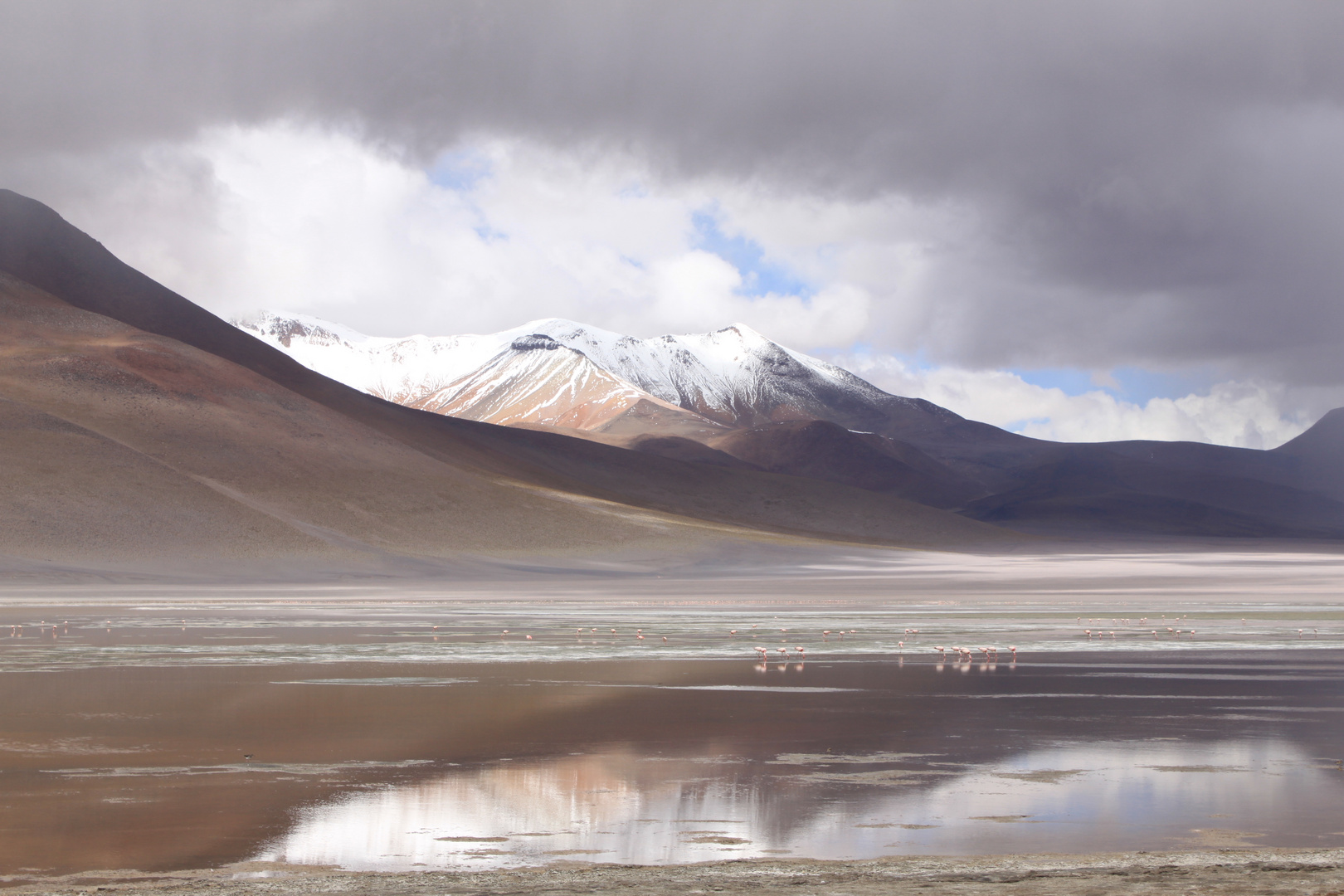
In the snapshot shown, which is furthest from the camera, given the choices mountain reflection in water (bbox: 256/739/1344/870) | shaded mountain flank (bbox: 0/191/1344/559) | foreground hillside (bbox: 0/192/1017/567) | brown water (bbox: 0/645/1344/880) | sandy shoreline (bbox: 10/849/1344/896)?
shaded mountain flank (bbox: 0/191/1344/559)

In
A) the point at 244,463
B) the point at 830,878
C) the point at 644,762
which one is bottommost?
the point at 830,878

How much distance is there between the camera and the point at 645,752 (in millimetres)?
14516

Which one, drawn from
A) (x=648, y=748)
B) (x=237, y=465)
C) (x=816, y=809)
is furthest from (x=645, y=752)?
(x=237, y=465)

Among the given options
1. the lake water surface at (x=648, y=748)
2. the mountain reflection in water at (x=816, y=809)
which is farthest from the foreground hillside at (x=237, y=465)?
the mountain reflection in water at (x=816, y=809)

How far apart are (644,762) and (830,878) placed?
512 centimetres

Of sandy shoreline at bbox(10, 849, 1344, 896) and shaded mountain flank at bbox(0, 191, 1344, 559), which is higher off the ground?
shaded mountain flank at bbox(0, 191, 1344, 559)

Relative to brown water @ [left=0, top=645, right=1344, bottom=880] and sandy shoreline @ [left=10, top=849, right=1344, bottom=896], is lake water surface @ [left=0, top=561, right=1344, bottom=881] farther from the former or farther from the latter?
sandy shoreline @ [left=10, top=849, right=1344, bottom=896]

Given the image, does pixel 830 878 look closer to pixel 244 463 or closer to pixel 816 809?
pixel 816 809

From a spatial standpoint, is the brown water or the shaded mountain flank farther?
the shaded mountain flank

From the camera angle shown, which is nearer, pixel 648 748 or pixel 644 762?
pixel 644 762

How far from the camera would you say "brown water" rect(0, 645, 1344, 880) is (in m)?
10.3

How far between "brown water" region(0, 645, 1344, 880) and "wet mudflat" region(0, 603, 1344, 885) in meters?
0.05

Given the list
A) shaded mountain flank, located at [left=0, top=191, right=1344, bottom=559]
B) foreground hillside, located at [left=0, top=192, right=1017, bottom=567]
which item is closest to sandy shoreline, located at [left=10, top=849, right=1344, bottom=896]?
foreground hillside, located at [left=0, top=192, right=1017, bottom=567]

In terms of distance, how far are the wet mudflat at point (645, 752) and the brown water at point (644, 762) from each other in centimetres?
5
